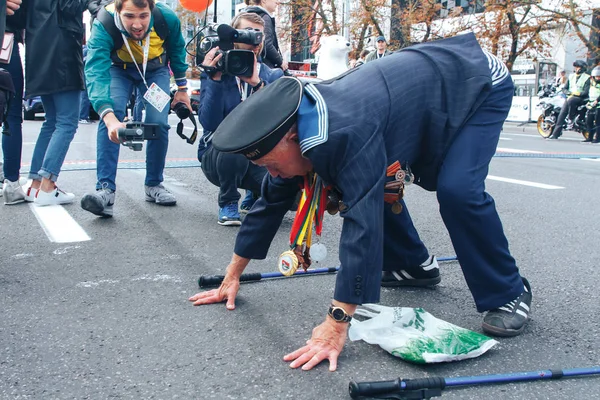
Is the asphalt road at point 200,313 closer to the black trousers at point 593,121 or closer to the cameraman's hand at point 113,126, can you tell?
the cameraman's hand at point 113,126

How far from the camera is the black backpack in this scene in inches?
176

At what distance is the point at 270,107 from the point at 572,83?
13462 millimetres

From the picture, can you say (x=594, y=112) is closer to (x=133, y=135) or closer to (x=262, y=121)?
(x=133, y=135)

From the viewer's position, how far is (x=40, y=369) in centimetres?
215

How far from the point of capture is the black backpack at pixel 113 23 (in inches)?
176

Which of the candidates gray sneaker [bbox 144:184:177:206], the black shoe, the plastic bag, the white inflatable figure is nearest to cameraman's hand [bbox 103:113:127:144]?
gray sneaker [bbox 144:184:177:206]

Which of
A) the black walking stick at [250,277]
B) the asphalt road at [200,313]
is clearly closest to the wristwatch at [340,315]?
the asphalt road at [200,313]

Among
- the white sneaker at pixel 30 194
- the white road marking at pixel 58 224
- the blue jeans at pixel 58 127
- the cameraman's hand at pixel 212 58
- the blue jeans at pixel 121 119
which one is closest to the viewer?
the cameraman's hand at pixel 212 58

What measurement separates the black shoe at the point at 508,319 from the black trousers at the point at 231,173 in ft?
6.76

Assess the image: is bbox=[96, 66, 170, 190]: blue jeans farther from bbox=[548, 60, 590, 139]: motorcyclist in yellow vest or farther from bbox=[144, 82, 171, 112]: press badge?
bbox=[548, 60, 590, 139]: motorcyclist in yellow vest

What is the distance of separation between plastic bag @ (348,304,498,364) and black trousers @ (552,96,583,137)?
41.4 ft

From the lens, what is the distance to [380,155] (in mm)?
2127

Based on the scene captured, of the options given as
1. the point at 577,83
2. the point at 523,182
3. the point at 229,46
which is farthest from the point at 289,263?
the point at 577,83

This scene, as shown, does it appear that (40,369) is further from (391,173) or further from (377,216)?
(391,173)
